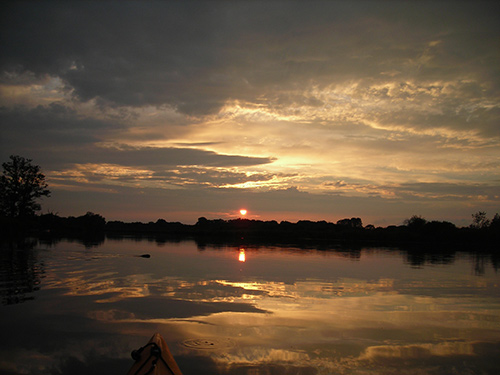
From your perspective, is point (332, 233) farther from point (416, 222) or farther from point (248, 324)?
point (248, 324)

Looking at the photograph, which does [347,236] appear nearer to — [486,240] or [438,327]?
[486,240]

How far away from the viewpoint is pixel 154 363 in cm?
656

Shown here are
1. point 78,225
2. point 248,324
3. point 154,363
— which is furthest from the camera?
point 78,225

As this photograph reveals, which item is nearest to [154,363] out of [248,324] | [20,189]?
[248,324]

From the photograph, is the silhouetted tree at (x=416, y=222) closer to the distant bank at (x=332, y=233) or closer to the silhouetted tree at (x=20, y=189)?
the distant bank at (x=332, y=233)

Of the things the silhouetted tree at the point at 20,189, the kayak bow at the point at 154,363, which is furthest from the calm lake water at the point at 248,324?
the silhouetted tree at the point at 20,189

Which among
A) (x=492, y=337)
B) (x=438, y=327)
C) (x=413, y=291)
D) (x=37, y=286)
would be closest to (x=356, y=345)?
(x=438, y=327)

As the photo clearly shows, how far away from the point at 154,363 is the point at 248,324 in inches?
210

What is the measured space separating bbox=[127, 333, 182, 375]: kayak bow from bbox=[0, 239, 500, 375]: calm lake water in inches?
47.0

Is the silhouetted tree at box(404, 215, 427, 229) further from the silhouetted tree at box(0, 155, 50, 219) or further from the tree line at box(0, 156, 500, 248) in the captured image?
the silhouetted tree at box(0, 155, 50, 219)

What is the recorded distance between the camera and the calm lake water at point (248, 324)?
8555mm

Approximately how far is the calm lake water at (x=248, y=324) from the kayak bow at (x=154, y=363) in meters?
1.19

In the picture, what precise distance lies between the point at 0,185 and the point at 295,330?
236ft

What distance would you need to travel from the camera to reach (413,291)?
1858cm
